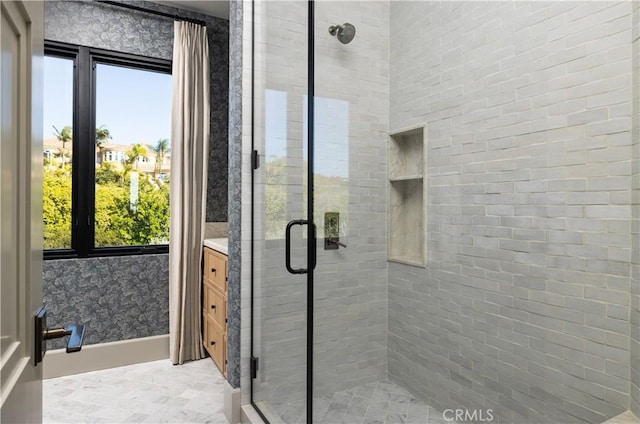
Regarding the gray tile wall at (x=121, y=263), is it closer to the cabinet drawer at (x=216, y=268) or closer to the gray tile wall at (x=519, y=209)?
the cabinet drawer at (x=216, y=268)

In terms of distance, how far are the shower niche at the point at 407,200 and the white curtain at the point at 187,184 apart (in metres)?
1.45

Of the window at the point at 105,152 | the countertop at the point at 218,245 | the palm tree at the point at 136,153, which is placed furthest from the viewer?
the palm tree at the point at 136,153

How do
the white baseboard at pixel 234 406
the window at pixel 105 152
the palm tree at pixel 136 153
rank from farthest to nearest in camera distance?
the palm tree at pixel 136 153, the window at pixel 105 152, the white baseboard at pixel 234 406

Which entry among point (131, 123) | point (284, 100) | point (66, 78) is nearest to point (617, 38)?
point (284, 100)

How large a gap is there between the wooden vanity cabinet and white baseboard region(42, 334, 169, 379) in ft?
1.14

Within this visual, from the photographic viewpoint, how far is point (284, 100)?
1.92 meters

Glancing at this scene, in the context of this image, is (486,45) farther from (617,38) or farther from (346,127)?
(346,127)

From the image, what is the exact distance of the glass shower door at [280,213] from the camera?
1.78m

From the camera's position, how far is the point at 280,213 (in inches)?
76.0

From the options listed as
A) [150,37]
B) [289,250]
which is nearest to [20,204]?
[289,250]

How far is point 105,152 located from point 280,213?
169cm

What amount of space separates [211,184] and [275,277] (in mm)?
1425
